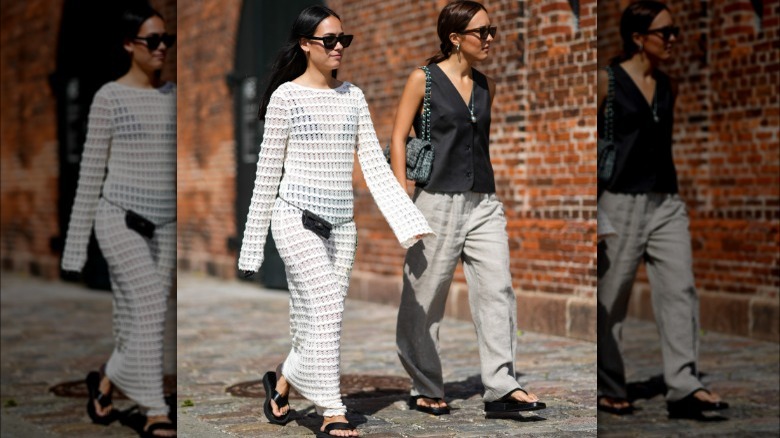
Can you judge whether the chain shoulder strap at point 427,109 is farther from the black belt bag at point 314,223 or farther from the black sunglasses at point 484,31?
the black belt bag at point 314,223

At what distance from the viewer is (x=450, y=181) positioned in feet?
19.0

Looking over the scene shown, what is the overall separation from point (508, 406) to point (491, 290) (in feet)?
1.69

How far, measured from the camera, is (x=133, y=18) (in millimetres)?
4770

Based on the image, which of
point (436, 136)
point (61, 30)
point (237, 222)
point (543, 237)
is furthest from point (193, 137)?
point (436, 136)

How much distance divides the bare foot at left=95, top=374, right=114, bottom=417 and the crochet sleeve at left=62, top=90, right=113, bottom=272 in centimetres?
55

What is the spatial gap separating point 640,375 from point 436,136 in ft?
7.32

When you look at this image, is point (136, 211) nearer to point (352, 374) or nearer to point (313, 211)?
point (313, 211)

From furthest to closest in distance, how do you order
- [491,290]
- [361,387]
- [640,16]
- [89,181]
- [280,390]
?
[361,387] < [491,290] < [280,390] < [640,16] < [89,181]

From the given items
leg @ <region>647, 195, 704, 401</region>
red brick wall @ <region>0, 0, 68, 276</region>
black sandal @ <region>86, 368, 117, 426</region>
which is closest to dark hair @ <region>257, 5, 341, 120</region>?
black sandal @ <region>86, 368, 117, 426</region>

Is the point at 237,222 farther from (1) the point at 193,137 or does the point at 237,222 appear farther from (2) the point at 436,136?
(2) the point at 436,136

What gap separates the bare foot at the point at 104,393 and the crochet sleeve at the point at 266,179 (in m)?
0.79

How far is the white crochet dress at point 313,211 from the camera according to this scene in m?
5.28

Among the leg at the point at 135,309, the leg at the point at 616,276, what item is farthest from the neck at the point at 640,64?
the leg at the point at 135,309

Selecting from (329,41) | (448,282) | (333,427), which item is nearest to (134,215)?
(329,41)
